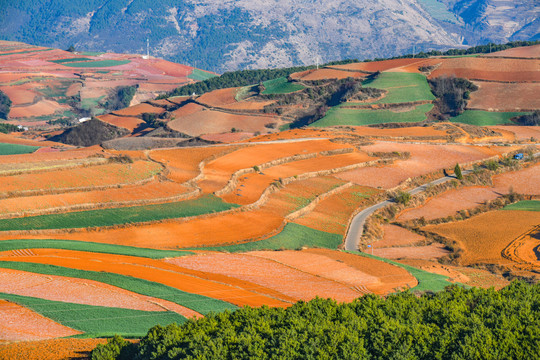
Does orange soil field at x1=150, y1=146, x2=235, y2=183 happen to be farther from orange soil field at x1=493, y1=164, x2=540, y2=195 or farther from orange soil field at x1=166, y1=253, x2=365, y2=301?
orange soil field at x1=493, y1=164, x2=540, y2=195

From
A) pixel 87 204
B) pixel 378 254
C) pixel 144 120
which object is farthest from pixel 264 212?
pixel 144 120

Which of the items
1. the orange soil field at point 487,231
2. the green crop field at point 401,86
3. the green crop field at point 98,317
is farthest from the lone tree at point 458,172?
the green crop field at point 98,317

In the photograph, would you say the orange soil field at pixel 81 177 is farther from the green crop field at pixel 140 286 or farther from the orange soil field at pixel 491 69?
the orange soil field at pixel 491 69

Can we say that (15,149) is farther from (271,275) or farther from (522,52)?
(522,52)

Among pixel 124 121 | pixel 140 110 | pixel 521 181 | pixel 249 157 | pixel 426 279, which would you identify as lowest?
pixel 521 181

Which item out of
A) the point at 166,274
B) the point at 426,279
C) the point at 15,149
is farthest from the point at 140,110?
the point at 166,274

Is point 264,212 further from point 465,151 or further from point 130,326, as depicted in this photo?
point 465,151
